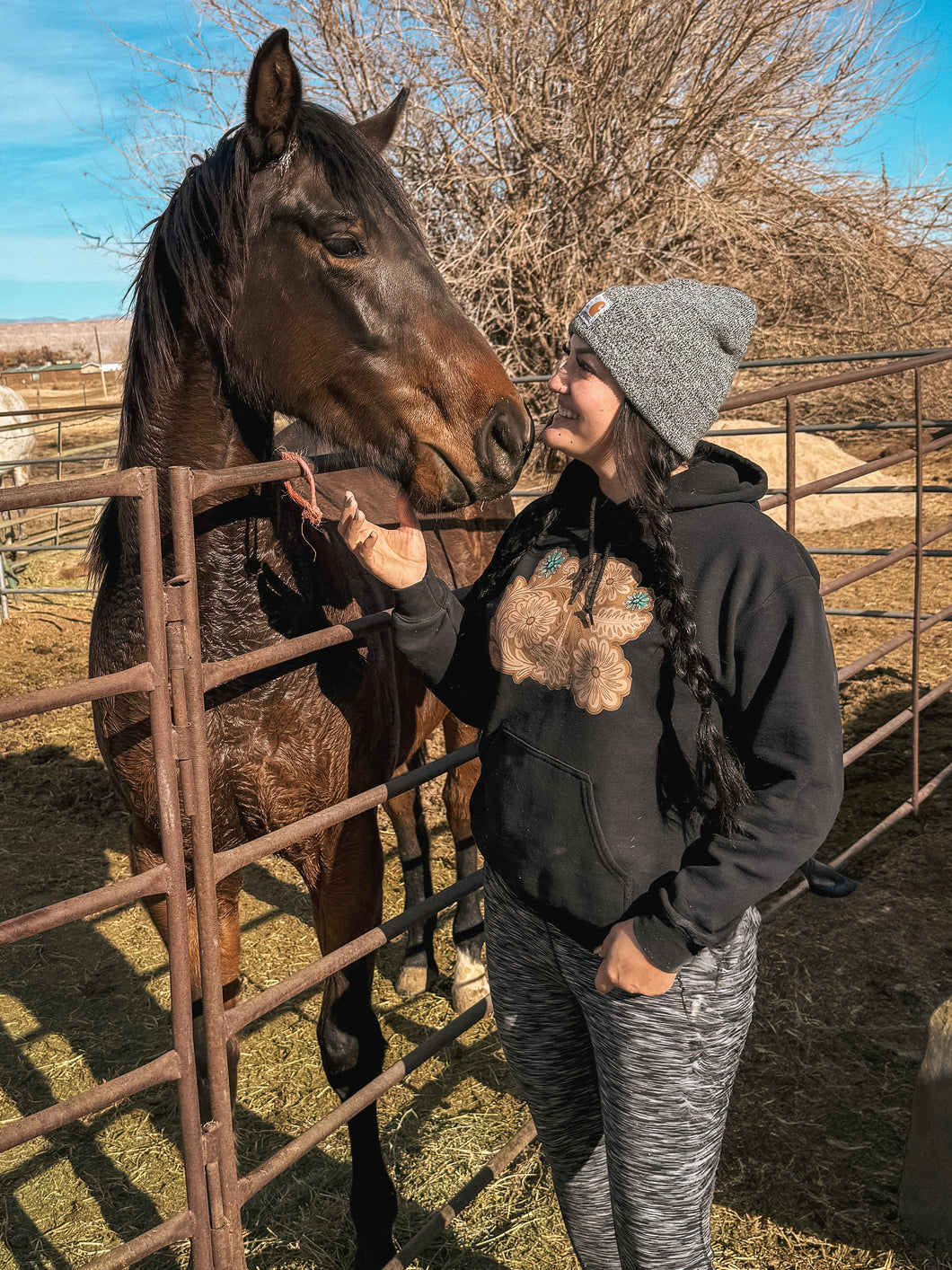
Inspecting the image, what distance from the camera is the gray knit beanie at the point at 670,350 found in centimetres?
127

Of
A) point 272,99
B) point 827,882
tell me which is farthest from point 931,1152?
point 272,99

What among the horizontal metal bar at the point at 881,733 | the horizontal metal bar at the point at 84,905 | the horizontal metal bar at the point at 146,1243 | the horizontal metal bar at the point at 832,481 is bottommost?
the horizontal metal bar at the point at 146,1243

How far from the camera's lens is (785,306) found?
35.1 ft

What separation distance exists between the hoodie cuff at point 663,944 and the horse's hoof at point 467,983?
2.21 m

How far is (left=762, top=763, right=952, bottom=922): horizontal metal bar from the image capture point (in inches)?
121

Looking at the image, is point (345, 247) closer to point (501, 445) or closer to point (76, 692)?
point (501, 445)

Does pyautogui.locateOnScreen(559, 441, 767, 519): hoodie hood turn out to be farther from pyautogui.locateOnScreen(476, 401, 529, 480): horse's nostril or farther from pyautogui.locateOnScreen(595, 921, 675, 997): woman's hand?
pyautogui.locateOnScreen(595, 921, 675, 997): woman's hand

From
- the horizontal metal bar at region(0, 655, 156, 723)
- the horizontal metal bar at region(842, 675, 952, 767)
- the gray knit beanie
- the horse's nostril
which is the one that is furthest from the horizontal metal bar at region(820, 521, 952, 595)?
the horizontal metal bar at region(0, 655, 156, 723)

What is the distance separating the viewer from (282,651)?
5.14 ft

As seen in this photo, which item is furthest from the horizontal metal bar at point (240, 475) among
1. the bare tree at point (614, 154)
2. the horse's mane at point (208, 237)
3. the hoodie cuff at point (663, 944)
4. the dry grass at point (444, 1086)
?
the bare tree at point (614, 154)

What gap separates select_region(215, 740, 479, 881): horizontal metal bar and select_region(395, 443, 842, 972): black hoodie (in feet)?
1.00

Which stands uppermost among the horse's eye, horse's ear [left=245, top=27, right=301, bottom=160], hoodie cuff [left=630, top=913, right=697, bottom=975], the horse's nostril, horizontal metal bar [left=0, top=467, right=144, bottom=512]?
horse's ear [left=245, top=27, right=301, bottom=160]

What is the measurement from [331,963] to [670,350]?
119 cm

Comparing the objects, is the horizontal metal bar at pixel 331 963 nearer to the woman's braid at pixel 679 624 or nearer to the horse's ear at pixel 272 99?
the woman's braid at pixel 679 624
